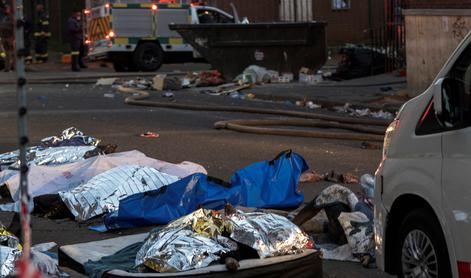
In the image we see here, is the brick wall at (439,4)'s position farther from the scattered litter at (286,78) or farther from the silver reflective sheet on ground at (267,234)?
the silver reflective sheet on ground at (267,234)

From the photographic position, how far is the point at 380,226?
5.84 metres

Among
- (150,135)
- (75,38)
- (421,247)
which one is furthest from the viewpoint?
(75,38)

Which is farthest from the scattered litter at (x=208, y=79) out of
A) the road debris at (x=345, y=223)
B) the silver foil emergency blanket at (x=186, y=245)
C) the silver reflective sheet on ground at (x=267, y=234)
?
the silver foil emergency blanket at (x=186, y=245)

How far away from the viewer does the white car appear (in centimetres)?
490

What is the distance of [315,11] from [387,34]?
13.6m

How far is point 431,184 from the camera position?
17.0 feet

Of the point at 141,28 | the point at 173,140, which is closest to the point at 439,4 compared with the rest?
the point at 173,140

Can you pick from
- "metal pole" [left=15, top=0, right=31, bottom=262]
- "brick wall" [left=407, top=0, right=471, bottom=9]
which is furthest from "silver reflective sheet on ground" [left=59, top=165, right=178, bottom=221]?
"brick wall" [left=407, top=0, right=471, bottom=9]

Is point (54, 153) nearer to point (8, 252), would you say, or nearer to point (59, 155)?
point (59, 155)

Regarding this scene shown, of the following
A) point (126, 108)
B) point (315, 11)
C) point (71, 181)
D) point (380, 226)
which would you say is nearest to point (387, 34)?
point (126, 108)

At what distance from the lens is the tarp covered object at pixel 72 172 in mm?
8961

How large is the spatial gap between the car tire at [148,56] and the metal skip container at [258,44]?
4852 millimetres

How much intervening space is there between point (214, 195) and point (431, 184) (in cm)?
318

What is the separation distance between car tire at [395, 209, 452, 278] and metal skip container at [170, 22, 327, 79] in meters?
18.2
